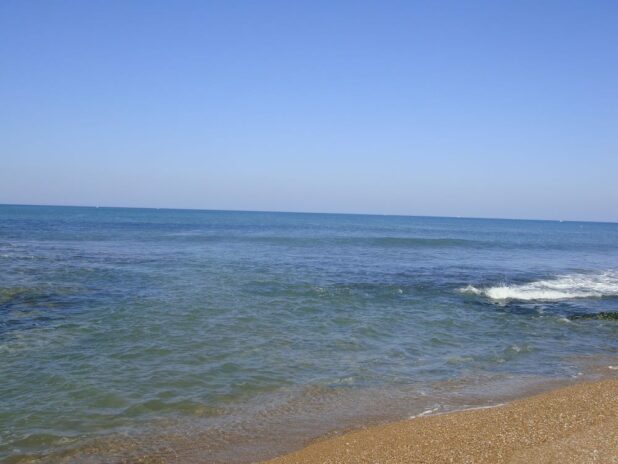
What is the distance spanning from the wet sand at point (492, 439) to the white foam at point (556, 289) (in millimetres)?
13182

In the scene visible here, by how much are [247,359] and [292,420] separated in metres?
3.24

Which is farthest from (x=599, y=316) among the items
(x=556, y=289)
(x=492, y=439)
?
(x=492, y=439)

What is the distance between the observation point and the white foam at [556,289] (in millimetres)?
21344

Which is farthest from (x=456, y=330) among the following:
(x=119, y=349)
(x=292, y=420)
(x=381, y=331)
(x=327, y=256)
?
(x=327, y=256)

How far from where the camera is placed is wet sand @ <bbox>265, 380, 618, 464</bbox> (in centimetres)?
646

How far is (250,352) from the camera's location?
465 inches

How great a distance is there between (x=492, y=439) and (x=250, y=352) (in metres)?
6.36

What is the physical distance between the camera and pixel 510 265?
3419 centimetres

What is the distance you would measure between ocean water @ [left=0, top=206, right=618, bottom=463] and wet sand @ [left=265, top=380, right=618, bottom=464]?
67 centimetres

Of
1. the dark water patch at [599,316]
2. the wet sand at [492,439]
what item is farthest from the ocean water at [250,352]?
the wet sand at [492,439]

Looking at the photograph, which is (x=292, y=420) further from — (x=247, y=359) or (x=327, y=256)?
(x=327, y=256)

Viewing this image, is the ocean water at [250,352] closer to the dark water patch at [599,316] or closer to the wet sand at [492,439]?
the dark water patch at [599,316]

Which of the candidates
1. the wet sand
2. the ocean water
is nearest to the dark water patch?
the ocean water

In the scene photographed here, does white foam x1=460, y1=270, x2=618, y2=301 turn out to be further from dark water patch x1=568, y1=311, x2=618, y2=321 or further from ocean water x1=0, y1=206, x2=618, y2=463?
dark water patch x1=568, y1=311, x2=618, y2=321
